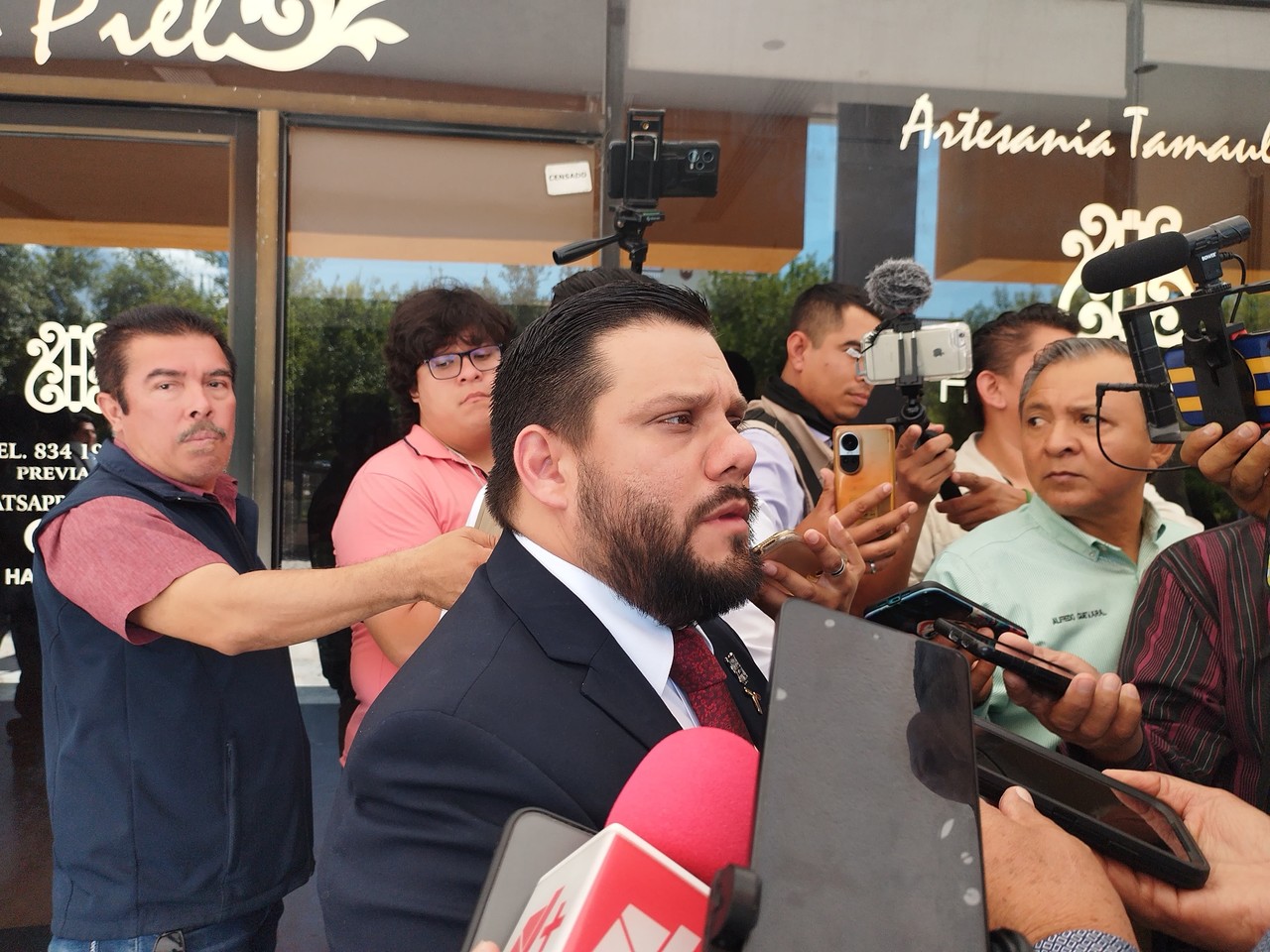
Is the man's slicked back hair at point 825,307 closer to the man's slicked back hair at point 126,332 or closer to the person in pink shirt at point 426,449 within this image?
the person in pink shirt at point 426,449

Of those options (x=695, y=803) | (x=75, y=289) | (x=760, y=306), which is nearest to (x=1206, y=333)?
(x=695, y=803)

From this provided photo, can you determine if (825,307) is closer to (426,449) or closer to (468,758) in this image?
(426,449)

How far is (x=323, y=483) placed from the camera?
4.12 meters

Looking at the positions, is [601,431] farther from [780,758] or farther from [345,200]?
[345,200]

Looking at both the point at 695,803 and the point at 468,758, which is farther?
the point at 468,758

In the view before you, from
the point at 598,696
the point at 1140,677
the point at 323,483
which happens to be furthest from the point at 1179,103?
the point at 598,696

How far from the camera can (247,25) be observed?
13.1 feet

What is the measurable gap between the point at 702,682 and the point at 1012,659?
21.0 inches

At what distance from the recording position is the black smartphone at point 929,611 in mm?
1759

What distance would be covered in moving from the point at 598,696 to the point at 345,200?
10.9 feet

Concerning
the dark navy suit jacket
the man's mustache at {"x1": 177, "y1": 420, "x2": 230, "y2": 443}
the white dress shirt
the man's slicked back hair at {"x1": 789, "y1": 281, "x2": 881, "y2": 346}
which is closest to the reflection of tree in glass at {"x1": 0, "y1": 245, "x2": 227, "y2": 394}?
the man's mustache at {"x1": 177, "y1": 420, "x2": 230, "y2": 443}

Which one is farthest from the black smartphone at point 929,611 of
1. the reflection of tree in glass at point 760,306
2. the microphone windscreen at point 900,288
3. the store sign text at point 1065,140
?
the store sign text at point 1065,140

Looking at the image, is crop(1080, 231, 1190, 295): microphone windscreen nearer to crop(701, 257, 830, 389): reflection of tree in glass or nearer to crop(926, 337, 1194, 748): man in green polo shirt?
crop(926, 337, 1194, 748): man in green polo shirt

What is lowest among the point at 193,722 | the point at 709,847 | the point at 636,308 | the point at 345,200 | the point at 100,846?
the point at 100,846
